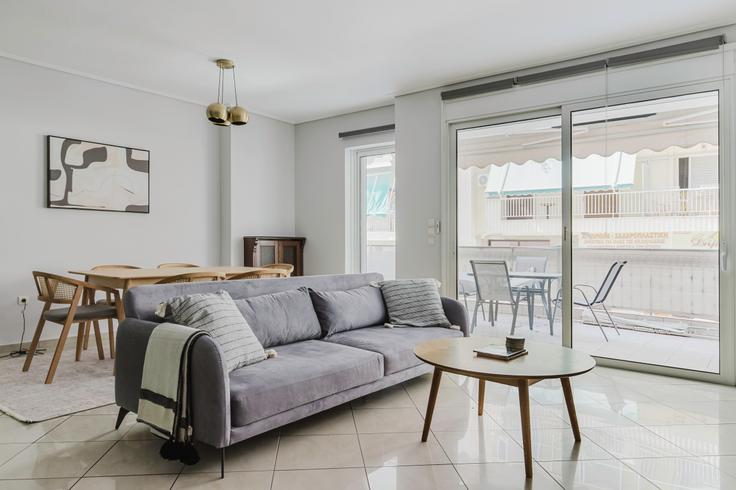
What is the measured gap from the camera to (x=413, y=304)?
3.70 m

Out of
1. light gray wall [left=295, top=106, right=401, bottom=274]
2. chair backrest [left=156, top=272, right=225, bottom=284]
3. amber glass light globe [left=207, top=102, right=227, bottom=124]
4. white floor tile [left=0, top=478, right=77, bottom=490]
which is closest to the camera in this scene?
white floor tile [left=0, top=478, right=77, bottom=490]

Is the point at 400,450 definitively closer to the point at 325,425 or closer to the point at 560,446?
the point at 325,425

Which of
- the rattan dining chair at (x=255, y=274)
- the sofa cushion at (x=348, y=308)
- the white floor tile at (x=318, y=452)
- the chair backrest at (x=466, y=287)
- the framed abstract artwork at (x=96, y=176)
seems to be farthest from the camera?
the chair backrest at (x=466, y=287)

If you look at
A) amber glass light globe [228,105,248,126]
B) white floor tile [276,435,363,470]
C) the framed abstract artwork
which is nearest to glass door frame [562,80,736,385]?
white floor tile [276,435,363,470]

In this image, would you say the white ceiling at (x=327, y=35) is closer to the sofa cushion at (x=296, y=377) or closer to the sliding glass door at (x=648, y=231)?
the sliding glass door at (x=648, y=231)

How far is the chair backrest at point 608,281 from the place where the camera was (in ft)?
13.2

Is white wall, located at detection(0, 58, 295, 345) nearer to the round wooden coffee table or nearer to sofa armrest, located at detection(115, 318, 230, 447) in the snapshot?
sofa armrest, located at detection(115, 318, 230, 447)

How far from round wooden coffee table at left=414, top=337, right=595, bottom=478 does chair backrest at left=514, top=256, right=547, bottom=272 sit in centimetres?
182

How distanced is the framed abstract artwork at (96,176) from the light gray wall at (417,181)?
8.84 ft

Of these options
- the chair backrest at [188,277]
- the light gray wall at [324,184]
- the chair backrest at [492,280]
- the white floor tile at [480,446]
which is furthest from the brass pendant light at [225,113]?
the white floor tile at [480,446]

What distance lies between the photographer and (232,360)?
2.38 m

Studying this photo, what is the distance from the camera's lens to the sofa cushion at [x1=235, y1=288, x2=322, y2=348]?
9.38 ft

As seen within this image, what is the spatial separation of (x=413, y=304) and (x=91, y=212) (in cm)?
330

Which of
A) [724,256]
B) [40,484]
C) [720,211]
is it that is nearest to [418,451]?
[40,484]
